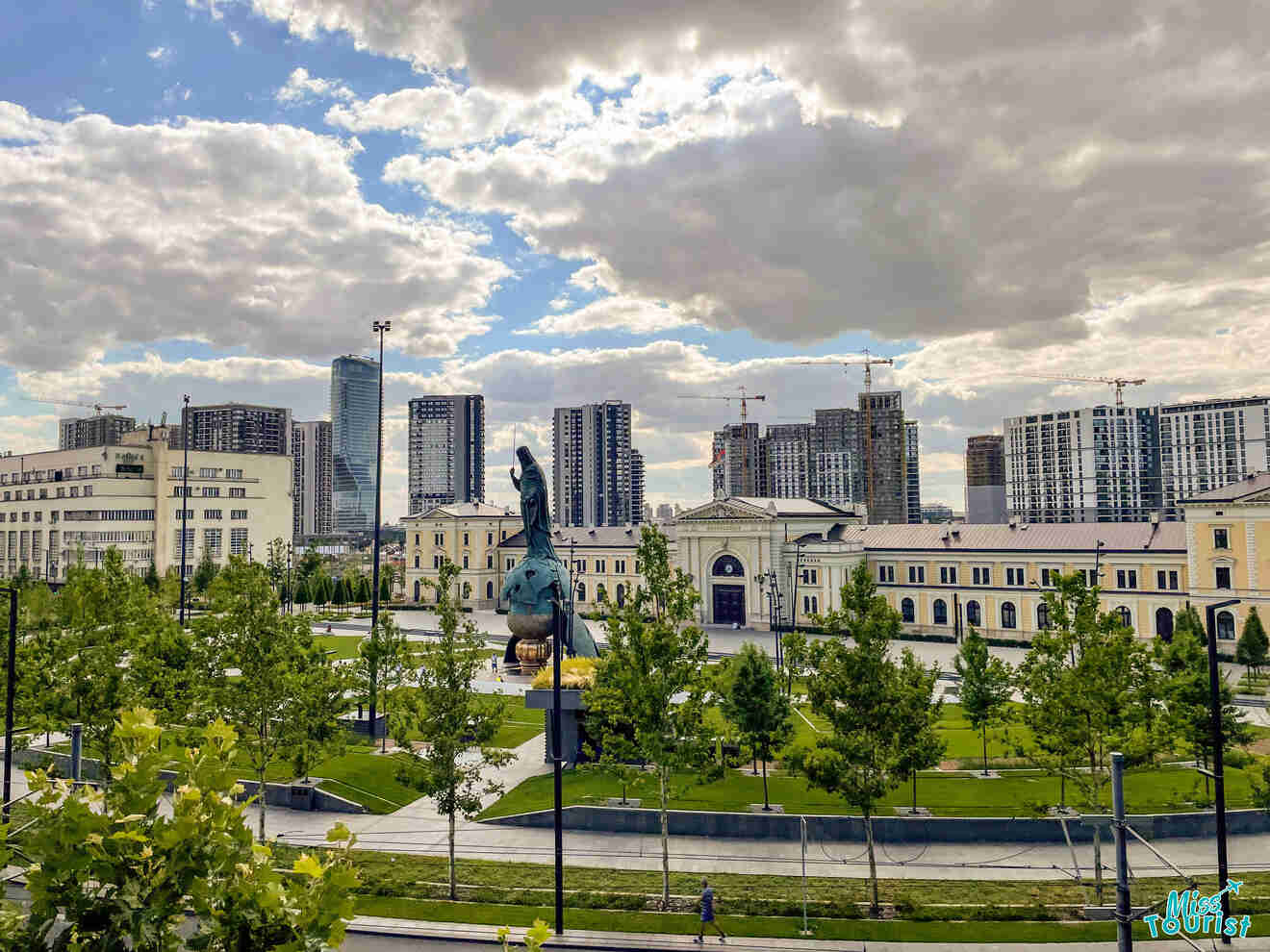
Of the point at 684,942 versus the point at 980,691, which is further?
the point at 980,691

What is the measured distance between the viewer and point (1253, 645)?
54.7 metres

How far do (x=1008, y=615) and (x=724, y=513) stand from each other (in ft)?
95.9

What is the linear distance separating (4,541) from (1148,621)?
450 ft

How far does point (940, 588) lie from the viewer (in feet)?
258

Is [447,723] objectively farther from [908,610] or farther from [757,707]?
[908,610]

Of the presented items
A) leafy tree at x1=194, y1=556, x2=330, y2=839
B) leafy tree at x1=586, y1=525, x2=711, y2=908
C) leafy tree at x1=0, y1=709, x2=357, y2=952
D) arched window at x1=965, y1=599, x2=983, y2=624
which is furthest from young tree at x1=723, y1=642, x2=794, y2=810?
arched window at x1=965, y1=599, x2=983, y2=624

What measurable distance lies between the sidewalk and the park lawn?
8289mm

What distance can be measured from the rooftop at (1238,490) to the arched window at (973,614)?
19887 mm

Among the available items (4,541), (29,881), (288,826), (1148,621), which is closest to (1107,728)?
(29,881)

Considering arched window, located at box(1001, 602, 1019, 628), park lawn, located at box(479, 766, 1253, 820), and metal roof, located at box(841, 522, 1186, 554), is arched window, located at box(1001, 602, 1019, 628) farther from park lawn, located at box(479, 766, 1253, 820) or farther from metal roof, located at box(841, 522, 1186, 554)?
park lawn, located at box(479, 766, 1253, 820)

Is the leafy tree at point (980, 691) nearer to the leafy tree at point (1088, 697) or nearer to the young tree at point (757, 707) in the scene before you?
the young tree at point (757, 707)

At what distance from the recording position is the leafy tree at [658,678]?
23.8 metres

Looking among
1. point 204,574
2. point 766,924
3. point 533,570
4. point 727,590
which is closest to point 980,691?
point 766,924

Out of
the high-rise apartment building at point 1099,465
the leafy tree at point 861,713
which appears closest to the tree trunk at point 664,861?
the leafy tree at point 861,713
